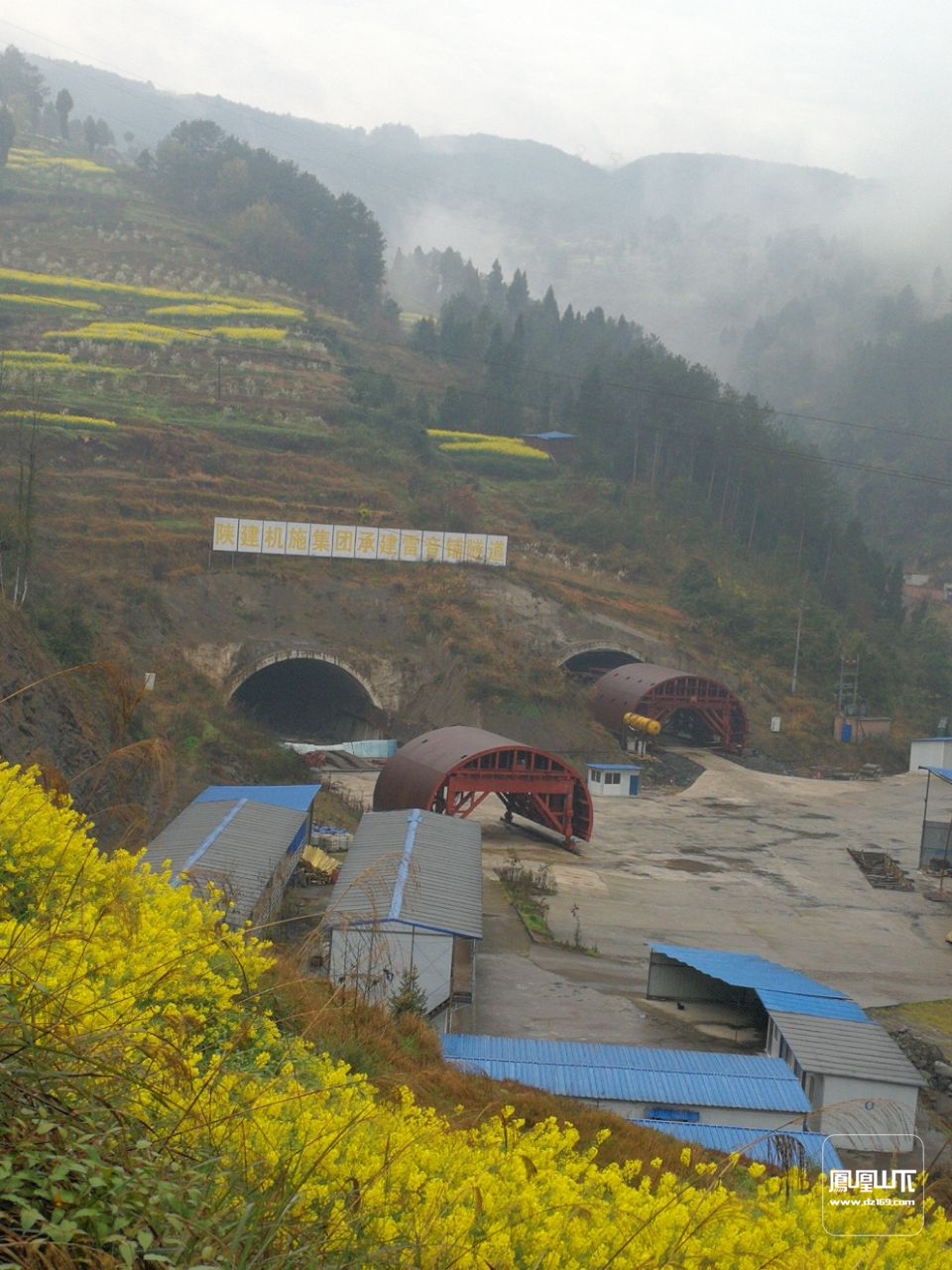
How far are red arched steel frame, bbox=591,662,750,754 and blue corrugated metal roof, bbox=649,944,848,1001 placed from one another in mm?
24224

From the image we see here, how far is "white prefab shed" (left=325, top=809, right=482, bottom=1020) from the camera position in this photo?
16359mm

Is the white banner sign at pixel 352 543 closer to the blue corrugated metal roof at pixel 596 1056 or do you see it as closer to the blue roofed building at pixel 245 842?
the blue roofed building at pixel 245 842

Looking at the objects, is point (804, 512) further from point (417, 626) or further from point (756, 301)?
point (756, 301)

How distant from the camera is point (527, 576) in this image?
51781 mm

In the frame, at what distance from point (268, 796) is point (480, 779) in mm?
6202

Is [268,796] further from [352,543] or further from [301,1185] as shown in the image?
[352,543]

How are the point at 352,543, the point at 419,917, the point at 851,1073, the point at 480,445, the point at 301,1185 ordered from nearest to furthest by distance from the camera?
the point at 301,1185, the point at 851,1073, the point at 419,917, the point at 352,543, the point at 480,445

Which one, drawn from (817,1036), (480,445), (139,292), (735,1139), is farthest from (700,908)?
(139,292)

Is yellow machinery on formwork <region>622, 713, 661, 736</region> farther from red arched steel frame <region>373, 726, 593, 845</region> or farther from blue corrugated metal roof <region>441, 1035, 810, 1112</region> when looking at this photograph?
blue corrugated metal roof <region>441, 1035, 810, 1112</region>

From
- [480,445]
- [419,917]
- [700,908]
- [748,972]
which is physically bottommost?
[700,908]

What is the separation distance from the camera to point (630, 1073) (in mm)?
14023

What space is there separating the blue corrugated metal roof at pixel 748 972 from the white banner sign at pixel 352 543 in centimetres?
3072

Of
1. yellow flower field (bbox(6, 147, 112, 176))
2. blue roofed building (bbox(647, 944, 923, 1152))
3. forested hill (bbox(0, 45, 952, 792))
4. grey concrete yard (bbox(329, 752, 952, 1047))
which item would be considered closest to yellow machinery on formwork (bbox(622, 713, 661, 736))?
grey concrete yard (bbox(329, 752, 952, 1047))

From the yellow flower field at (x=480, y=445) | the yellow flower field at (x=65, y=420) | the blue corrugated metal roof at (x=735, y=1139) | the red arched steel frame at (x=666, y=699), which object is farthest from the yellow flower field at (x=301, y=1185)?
the yellow flower field at (x=480, y=445)
